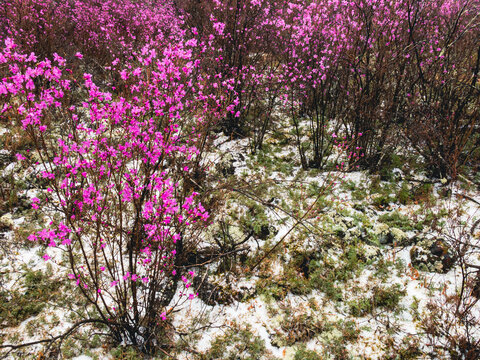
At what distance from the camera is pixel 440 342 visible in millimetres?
2787

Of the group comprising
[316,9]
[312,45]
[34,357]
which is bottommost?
[34,357]

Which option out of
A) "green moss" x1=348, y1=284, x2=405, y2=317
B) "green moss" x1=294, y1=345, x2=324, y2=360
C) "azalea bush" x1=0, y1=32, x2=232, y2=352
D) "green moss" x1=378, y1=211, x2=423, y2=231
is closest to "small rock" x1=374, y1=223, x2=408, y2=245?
"green moss" x1=378, y1=211, x2=423, y2=231

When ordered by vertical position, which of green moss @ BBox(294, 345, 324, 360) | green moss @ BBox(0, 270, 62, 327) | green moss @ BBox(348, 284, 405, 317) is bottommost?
green moss @ BBox(294, 345, 324, 360)

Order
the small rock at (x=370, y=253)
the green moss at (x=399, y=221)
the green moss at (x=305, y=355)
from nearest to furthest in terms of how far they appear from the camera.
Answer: the green moss at (x=305, y=355) → the small rock at (x=370, y=253) → the green moss at (x=399, y=221)

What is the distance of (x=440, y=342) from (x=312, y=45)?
21.5 ft

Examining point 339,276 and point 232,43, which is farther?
point 232,43

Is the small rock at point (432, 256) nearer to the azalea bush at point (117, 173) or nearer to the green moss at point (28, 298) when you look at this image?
the azalea bush at point (117, 173)

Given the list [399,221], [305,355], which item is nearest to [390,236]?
[399,221]

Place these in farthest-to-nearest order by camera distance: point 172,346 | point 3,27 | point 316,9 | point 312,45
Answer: point 3,27
point 316,9
point 312,45
point 172,346

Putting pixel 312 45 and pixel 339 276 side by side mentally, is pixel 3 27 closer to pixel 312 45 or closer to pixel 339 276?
pixel 312 45

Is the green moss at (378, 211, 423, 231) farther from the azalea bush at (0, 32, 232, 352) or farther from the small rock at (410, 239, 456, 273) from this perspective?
the azalea bush at (0, 32, 232, 352)

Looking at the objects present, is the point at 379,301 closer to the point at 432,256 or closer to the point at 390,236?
the point at 432,256

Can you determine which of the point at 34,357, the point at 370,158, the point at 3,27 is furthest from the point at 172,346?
the point at 3,27

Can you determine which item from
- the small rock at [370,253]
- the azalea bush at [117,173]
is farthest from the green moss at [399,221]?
the azalea bush at [117,173]
